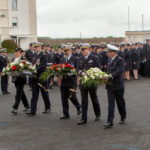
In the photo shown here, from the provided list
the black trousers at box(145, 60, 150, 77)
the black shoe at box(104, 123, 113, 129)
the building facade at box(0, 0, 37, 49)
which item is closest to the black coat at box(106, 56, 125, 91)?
the black shoe at box(104, 123, 113, 129)

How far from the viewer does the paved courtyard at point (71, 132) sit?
26.9 feet

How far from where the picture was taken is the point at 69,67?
→ 10891mm

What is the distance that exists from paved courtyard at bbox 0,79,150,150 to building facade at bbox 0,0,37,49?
174 ft

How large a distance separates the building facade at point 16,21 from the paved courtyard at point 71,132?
5301 cm

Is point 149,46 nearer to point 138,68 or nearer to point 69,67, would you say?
point 138,68

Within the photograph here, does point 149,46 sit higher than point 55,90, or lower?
higher

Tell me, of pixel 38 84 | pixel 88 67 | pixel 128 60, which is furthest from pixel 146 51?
pixel 88 67

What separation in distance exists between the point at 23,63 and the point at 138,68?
12.3 m

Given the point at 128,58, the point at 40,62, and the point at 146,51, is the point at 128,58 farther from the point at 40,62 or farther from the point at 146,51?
the point at 40,62

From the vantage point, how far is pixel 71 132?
9.44m

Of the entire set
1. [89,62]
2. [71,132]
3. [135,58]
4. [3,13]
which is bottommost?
[71,132]

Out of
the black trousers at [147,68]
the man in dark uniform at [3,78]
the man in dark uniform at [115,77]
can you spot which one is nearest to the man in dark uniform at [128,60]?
the black trousers at [147,68]

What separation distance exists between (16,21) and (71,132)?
58.1 metres

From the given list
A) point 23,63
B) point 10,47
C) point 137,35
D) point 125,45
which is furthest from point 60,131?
point 10,47
